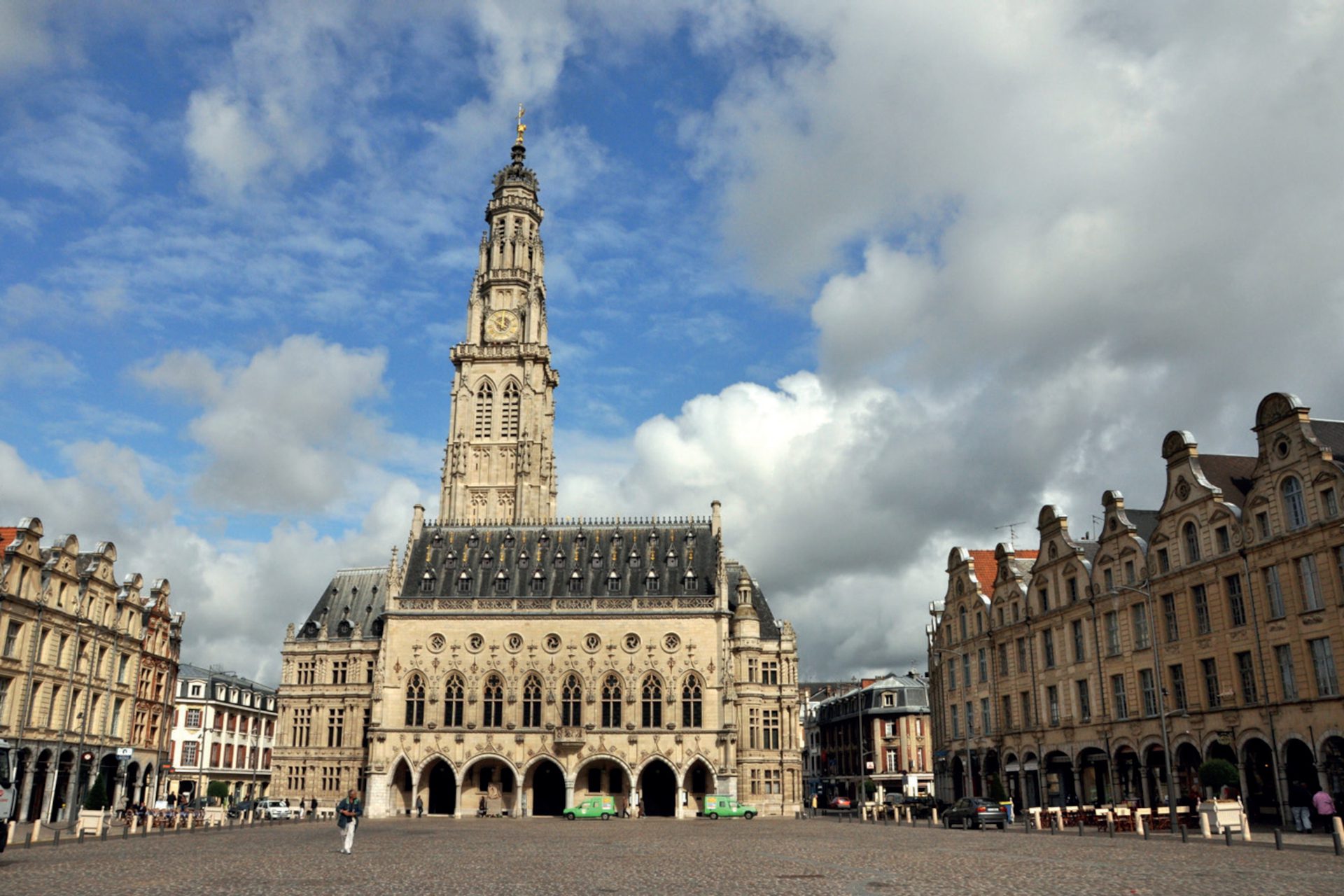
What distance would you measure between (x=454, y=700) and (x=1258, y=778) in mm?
49992

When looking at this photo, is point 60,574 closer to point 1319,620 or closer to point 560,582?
point 560,582

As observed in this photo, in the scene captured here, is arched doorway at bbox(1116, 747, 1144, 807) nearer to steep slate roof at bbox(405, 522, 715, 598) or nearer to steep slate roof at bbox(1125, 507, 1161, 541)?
steep slate roof at bbox(1125, 507, 1161, 541)

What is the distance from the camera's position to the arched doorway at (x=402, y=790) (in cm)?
7181

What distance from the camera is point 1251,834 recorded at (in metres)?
34.4

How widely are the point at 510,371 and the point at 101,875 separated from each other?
82.5 m

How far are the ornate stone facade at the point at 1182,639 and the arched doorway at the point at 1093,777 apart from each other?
0.11 metres

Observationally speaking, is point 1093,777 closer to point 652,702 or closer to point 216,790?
point 652,702

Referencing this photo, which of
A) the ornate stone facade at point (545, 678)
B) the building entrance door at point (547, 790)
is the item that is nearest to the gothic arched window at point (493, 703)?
the ornate stone facade at point (545, 678)

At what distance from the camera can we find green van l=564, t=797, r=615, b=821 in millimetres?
66938

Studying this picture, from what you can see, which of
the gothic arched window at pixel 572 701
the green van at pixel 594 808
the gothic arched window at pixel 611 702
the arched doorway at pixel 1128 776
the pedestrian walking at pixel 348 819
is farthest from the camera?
the gothic arched window at pixel 572 701

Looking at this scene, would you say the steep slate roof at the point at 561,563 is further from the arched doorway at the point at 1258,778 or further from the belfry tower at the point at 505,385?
the arched doorway at the point at 1258,778

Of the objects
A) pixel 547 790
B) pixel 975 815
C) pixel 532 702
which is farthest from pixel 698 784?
pixel 975 815

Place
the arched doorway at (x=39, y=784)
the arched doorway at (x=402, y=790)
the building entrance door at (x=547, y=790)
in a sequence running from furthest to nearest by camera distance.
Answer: the building entrance door at (x=547, y=790) → the arched doorway at (x=402, y=790) → the arched doorway at (x=39, y=784)

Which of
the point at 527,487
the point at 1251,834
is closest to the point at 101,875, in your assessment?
the point at 1251,834
